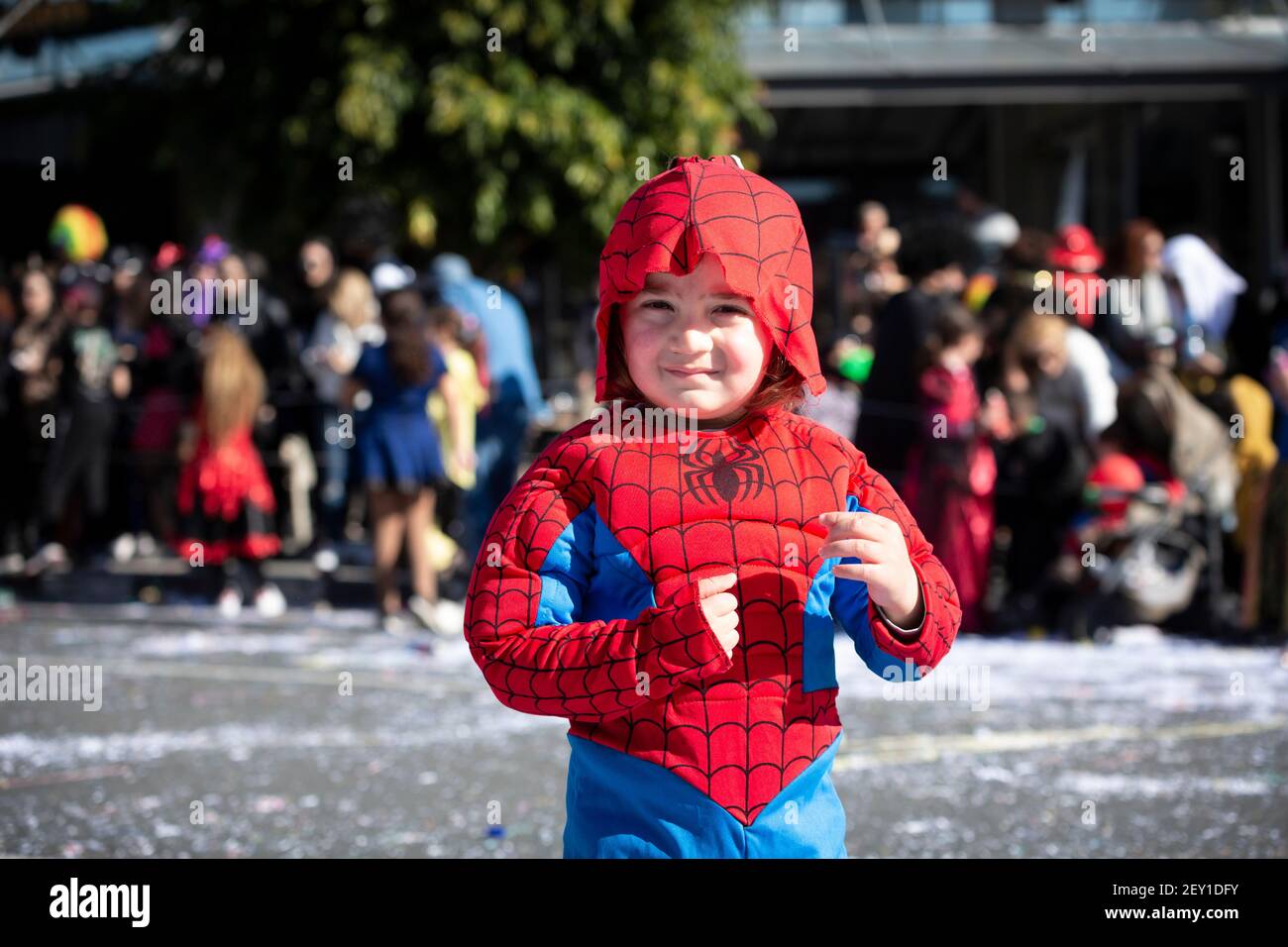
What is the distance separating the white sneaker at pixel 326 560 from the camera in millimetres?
10039

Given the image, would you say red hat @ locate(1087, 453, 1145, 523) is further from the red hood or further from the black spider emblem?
the black spider emblem

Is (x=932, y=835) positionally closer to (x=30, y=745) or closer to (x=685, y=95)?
(x=30, y=745)

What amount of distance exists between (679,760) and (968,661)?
5871mm

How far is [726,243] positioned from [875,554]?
0.45 meters

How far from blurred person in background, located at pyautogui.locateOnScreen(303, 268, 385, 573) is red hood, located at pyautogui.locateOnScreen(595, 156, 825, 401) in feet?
26.7

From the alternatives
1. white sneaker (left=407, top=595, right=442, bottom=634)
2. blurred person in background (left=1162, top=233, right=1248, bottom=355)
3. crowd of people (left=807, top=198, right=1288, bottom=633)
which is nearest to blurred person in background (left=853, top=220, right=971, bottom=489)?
crowd of people (left=807, top=198, right=1288, bottom=633)

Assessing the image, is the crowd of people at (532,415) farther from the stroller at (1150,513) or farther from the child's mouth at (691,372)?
the child's mouth at (691,372)

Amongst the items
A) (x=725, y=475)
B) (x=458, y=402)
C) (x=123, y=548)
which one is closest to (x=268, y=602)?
(x=458, y=402)

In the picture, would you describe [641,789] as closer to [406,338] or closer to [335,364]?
[406,338]

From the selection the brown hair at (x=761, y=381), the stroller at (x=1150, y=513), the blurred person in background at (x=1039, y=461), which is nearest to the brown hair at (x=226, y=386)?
the blurred person in background at (x=1039, y=461)

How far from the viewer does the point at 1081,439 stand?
8.63 m

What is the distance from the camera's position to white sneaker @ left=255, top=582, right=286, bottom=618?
9.28 m

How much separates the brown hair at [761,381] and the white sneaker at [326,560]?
8046mm

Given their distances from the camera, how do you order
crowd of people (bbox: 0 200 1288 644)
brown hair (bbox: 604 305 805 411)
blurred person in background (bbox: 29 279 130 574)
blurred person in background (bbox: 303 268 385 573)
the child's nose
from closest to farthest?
the child's nose, brown hair (bbox: 604 305 805 411), crowd of people (bbox: 0 200 1288 644), blurred person in background (bbox: 303 268 385 573), blurred person in background (bbox: 29 279 130 574)
